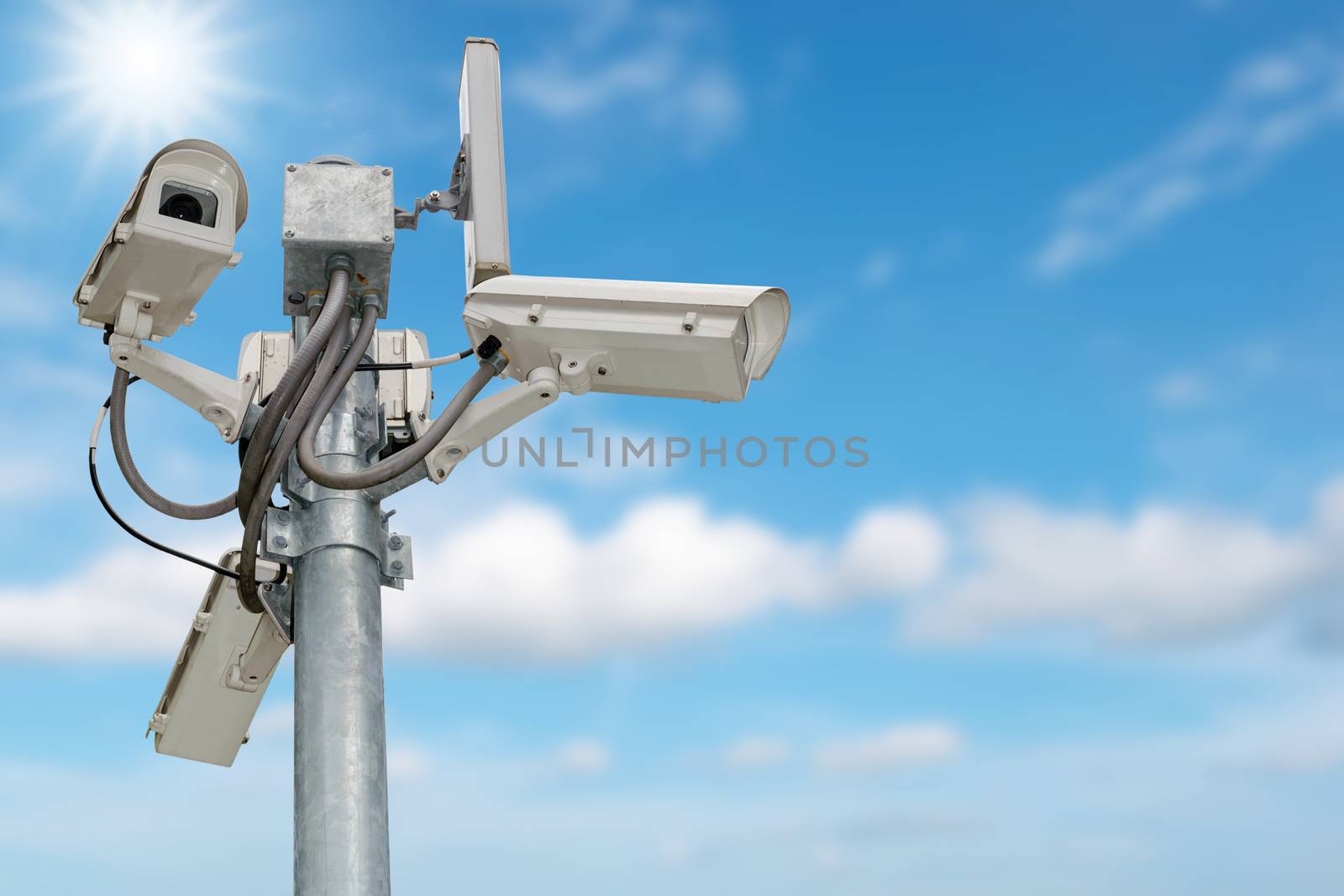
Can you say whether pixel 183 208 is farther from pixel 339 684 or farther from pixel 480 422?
pixel 339 684

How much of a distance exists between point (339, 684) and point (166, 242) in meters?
1.41

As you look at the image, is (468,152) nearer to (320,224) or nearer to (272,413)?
(320,224)

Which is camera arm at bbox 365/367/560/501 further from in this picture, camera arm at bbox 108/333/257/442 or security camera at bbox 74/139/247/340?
security camera at bbox 74/139/247/340

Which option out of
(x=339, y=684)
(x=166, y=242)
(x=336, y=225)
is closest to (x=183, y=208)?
(x=166, y=242)

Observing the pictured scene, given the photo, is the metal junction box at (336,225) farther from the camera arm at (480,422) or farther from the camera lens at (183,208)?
the camera arm at (480,422)

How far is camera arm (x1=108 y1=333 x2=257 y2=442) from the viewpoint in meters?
4.39

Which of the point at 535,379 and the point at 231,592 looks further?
the point at 231,592

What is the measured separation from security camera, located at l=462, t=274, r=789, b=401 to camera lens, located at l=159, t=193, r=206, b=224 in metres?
0.86

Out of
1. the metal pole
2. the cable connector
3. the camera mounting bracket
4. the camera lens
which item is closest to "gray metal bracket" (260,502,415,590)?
the metal pole

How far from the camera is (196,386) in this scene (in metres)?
4.41

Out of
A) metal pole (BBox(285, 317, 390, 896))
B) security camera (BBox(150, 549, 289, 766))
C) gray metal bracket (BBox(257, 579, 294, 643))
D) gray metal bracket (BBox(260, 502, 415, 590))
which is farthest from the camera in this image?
security camera (BBox(150, 549, 289, 766))

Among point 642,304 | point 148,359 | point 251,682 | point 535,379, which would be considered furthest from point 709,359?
point 251,682

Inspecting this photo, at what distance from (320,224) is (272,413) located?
658 mm

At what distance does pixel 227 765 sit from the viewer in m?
5.98
